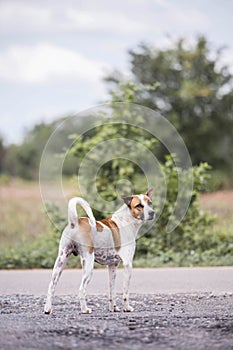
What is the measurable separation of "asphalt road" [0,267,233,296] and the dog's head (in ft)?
7.01

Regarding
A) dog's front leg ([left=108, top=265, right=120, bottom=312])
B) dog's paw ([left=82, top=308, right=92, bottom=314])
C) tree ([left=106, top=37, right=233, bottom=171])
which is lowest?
dog's paw ([left=82, top=308, right=92, bottom=314])

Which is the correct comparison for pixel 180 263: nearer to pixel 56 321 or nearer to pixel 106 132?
pixel 106 132

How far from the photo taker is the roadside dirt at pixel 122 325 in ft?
18.0

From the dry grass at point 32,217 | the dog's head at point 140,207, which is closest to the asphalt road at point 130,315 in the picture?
the dog's head at point 140,207

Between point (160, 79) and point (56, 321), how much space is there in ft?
95.2

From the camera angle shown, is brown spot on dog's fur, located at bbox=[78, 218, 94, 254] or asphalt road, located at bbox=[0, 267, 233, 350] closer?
asphalt road, located at bbox=[0, 267, 233, 350]

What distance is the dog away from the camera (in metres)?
6.66

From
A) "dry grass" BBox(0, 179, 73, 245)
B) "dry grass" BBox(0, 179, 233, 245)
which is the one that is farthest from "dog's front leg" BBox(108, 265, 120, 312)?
"dry grass" BBox(0, 179, 73, 245)

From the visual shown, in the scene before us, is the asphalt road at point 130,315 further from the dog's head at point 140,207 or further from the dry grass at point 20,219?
the dry grass at point 20,219

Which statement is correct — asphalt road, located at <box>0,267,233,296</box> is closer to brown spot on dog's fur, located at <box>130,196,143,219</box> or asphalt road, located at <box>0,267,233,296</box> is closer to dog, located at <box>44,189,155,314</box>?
dog, located at <box>44,189,155,314</box>

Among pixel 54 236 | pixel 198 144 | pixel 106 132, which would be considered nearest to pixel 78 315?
pixel 54 236

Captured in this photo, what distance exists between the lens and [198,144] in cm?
3281

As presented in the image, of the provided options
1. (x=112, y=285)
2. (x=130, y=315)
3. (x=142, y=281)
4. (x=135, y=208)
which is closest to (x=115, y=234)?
(x=135, y=208)

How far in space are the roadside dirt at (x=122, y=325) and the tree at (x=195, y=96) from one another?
2490 cm
